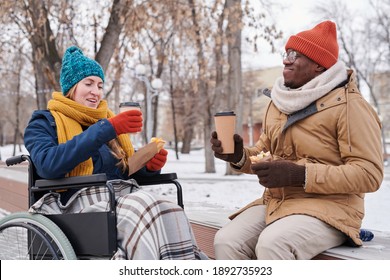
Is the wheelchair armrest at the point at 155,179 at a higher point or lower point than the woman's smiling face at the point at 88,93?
lower

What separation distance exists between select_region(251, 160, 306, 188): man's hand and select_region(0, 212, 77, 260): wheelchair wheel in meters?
0.90

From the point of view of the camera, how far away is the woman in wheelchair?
2.14 metres

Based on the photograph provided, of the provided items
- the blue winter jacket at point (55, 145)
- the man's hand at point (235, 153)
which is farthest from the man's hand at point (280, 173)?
the blue winter jacket at point (55, 145)

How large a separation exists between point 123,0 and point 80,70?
191 inches

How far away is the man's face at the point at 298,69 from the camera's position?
2.38m

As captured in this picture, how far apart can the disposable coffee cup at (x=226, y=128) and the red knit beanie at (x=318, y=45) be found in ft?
1.52

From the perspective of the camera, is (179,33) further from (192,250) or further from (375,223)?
(192,250)

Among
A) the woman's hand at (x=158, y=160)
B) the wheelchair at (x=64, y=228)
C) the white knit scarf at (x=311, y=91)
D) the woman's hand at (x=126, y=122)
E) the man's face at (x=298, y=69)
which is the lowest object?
the wheelchair at (x=64, y=228)

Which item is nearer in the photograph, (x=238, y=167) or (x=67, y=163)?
(x=67, y=163)

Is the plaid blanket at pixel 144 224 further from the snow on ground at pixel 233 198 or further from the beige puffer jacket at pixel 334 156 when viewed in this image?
the snow on ground at pixel 233 198

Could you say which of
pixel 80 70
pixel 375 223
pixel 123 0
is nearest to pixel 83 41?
pixel 123 0

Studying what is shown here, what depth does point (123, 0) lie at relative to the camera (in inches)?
281

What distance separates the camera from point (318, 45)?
2357 millimetres
